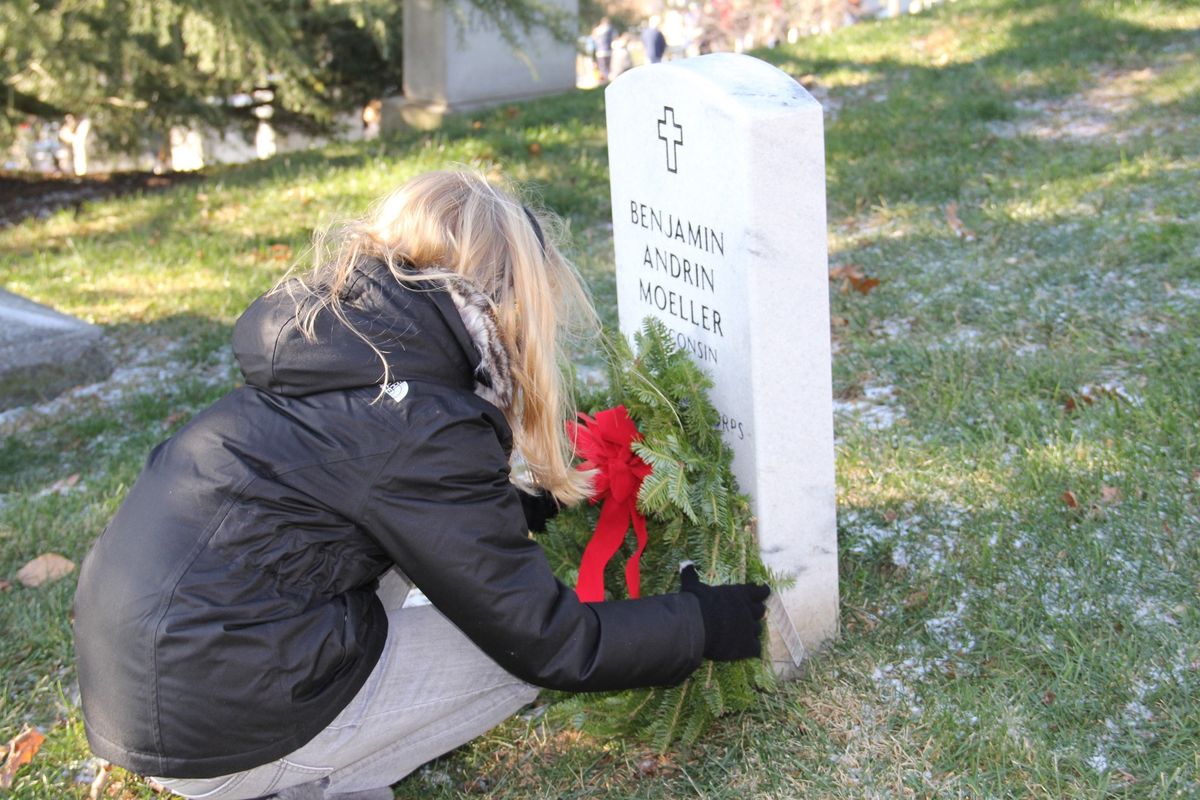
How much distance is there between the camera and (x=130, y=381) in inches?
199

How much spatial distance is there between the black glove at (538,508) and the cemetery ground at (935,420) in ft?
1.41

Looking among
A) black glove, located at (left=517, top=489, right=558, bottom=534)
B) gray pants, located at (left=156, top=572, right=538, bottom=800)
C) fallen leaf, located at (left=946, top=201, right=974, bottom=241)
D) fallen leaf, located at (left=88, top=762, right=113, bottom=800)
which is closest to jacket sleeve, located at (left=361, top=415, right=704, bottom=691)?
gray pants, located at (left=156, top=572, right=538, bottom=800)

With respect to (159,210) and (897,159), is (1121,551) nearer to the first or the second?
(897,159)

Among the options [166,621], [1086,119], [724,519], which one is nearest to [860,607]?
[724,519]

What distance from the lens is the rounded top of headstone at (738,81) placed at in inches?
88.4

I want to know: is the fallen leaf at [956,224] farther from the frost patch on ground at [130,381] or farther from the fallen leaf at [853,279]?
the frost patch on ground at [130,381]

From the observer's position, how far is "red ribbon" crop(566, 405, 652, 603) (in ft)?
8.25

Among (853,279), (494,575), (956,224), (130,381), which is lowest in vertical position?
(130,381)

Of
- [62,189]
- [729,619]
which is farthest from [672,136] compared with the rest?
[62,189]

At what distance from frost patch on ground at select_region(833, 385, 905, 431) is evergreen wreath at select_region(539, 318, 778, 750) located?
123 cm

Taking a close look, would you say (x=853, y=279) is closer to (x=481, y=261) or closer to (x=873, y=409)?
(x=873, y=409)

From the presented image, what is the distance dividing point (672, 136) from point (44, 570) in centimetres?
234

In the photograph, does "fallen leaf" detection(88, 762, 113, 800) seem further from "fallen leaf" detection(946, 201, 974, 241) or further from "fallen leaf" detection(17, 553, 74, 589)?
"fallen leaf" detection(946, 201, 974, 241)

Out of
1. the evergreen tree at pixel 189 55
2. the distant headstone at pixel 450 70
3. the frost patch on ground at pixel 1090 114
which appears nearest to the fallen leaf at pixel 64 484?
the evergreen tree at pixel 189 55
